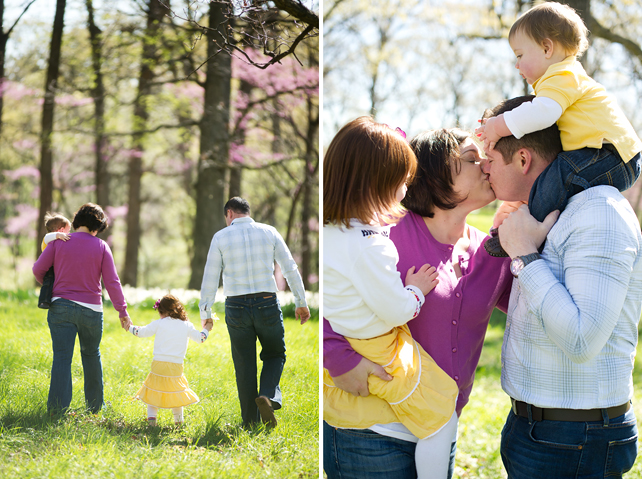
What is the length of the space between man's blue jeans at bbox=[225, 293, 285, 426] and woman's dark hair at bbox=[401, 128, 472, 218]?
2.81 ft

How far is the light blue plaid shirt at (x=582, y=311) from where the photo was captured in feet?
4.68

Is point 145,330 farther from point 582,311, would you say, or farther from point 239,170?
point 239,170

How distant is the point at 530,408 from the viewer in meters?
1.70

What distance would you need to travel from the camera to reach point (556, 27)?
180 cm

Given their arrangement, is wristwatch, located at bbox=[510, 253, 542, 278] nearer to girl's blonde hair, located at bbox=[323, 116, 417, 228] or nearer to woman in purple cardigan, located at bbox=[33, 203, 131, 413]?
girl's blonde hair, located at bbox=[323, 116, 417, 228]

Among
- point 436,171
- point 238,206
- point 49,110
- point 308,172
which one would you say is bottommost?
point 238,206

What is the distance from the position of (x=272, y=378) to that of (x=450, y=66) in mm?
10489

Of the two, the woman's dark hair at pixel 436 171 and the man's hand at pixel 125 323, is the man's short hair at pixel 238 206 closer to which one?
the man's hand at pixel 125 323

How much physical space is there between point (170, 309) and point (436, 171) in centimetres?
141

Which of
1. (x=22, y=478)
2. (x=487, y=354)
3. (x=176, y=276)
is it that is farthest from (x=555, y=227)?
(x=176, y=276)

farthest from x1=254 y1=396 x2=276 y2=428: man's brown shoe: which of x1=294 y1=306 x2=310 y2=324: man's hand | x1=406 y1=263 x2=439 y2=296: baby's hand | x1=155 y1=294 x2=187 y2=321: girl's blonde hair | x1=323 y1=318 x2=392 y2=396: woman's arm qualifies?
x1=406 y1=263 x2=439 y2=296: baby's hand

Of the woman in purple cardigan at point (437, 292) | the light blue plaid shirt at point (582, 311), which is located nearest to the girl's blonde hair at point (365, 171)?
the woman in purple cardigan at point (437, 292)

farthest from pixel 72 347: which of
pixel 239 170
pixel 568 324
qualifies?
pixel 239 170

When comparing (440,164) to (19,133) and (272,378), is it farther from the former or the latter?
(19,133)
